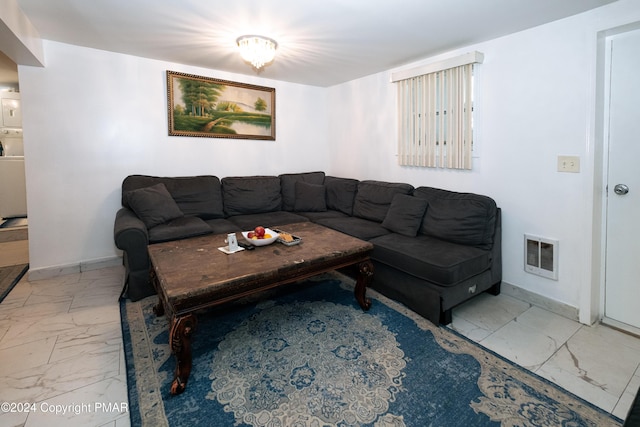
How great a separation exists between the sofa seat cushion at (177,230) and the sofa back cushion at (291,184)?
1.24 m

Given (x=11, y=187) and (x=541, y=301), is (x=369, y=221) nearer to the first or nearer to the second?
(x=541, y=301)

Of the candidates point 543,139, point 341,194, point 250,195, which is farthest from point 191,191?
point 543,139

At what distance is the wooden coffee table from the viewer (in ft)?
5.30

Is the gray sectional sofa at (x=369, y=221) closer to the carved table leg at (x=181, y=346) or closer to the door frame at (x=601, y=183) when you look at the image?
the door frame at (x=601, y=183)

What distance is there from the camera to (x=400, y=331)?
2.18 m

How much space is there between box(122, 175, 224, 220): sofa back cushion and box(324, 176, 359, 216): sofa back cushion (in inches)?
54.9

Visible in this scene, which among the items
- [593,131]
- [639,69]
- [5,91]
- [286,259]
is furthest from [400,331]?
[5,91]

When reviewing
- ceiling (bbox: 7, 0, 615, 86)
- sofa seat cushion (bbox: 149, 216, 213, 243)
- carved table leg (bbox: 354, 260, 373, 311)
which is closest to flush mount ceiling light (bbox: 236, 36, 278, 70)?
ceiling (bbox: 7, 0, 615, 86)

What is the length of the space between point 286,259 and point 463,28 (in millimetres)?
2334

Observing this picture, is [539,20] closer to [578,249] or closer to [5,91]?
[578,249]

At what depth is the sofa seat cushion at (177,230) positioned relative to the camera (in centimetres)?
274

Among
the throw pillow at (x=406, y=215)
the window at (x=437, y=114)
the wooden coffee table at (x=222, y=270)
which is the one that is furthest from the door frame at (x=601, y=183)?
the wooden coffee table at (x=222, y=270)

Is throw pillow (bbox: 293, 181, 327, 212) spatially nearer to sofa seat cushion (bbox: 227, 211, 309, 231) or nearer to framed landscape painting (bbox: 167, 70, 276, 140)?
sofa seat cushion (bbox: 227, 211, 309, 231)

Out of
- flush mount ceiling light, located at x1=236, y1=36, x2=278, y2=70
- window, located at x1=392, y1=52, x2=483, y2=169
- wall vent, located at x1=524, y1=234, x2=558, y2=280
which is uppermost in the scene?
flush mount ceiling light, located at x1=236, y1=36, x2=278, y2=70
